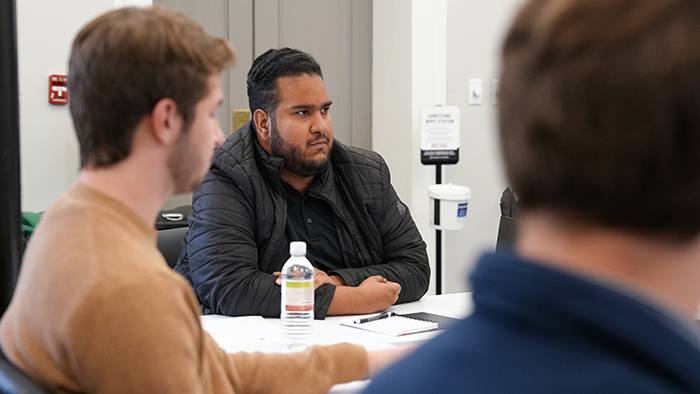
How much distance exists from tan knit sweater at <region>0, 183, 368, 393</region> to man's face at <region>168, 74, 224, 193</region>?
0.40 feet

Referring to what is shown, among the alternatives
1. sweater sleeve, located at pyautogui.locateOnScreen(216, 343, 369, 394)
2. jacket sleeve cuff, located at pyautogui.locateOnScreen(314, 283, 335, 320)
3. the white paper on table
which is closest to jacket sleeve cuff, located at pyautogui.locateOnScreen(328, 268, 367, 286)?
jacket sleeve cuff, located at pyautogui.locateOnScreen(314, 283, 335, 320)

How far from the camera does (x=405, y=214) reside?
7.80 ft

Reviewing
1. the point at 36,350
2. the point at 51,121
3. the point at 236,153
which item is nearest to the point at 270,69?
the point at 236,153

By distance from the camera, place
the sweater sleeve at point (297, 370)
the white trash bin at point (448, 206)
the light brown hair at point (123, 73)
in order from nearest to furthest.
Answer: the light brown hair at point (123, 73), the sweater sleeve at point (297, 370), the white trash bin at point (448, 206)

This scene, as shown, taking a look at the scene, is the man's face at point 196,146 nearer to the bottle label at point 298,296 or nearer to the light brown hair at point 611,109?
the bottle label at point 298,296

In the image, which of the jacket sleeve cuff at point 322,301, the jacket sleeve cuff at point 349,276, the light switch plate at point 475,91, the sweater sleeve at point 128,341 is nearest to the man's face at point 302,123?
the jacket sleeve cuff at point 349,276

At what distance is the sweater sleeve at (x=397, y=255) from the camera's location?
2.08 m

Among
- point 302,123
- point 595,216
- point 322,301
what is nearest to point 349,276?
point 322,301

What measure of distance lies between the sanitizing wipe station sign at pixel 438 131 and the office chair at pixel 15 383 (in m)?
2.81

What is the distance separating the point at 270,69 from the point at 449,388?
6.53 feet

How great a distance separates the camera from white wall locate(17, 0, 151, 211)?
2.99m

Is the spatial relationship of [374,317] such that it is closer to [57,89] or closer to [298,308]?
[298,308]

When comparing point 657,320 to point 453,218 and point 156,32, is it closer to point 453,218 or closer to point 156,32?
point 156,32

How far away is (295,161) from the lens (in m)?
2.23
